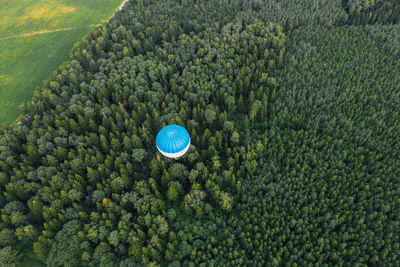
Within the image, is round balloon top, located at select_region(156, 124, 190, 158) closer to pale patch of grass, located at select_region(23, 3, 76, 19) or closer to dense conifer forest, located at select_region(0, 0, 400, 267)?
dense conifer forest, located at select_region(0, 0, 400, 267)

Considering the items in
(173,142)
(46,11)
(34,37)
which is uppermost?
(46,11)

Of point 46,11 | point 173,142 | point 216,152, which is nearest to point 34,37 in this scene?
point 46,11

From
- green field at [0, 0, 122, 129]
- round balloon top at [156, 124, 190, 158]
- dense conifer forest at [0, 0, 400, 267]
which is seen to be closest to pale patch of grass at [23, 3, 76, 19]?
green field at [0, 0, 122, 129]

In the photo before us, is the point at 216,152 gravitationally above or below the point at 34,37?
below

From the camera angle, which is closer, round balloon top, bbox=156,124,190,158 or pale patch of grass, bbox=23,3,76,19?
round balloon top, bbox=156,124,190,158

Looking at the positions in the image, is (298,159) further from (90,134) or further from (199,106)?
(90,134)

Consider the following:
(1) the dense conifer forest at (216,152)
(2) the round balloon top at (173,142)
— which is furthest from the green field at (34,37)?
(2) the round balloon top at (173,142)

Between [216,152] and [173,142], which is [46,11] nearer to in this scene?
[173,142]
